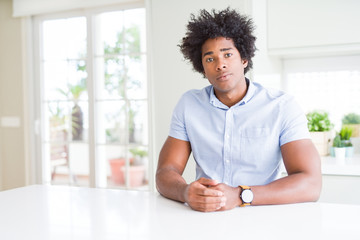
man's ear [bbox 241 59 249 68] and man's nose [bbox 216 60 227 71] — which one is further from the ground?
man's ear [bbox 241 59 249 68]

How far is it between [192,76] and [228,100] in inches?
53.2

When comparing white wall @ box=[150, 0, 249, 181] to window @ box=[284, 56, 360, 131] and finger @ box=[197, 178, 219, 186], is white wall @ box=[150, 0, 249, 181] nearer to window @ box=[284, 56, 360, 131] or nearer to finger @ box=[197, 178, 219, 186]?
window @ box=[284, 56, 360, 131]

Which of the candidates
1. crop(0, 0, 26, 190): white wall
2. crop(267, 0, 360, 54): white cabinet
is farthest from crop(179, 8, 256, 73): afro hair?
crop(0, 0, 26, 190): white wall

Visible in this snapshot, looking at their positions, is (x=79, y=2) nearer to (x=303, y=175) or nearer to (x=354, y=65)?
(x=354, y=65)

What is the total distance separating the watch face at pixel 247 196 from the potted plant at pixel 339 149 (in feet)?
5.26

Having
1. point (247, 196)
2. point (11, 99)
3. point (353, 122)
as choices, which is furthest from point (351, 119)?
point (11, 99)

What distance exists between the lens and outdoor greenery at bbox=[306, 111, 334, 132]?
2.91 metres

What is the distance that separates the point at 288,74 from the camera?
10.8 feet

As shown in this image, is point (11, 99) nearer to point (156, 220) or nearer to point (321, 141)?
point (321, 141)

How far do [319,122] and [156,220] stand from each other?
2085 millimetres

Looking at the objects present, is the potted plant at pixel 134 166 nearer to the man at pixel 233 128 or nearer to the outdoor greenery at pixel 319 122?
the outdoor greenery at pixel 319 122

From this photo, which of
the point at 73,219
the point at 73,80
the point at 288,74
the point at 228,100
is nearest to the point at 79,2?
the point at 73,80

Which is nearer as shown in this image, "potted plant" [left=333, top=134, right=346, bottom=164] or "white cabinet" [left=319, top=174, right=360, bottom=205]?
"white cabinet" [left=319, top=174, right=360, bottom=205]

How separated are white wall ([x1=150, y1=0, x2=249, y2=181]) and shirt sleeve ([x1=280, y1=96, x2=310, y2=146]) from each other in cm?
145
